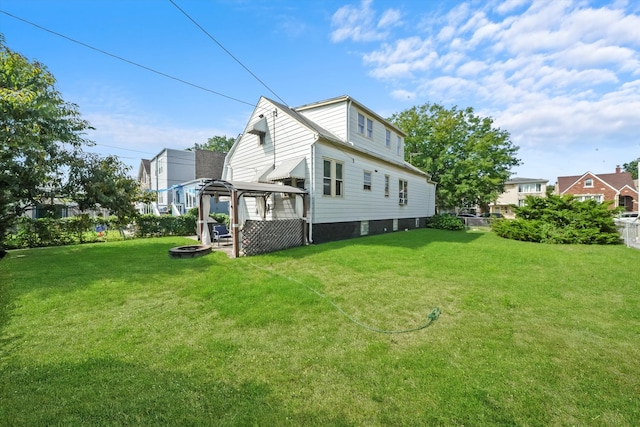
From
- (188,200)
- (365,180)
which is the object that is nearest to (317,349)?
(365,180)

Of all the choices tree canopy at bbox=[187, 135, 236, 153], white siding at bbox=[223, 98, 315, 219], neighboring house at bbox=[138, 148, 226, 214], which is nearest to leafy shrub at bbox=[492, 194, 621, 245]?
white siding at bbox=[223, 98, 315, 219]

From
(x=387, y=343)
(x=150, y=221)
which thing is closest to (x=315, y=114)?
(x=150, y=221)

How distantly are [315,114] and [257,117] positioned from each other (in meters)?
3.18

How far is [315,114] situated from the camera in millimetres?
14266

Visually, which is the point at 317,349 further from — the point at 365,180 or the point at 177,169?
the point at 177,169

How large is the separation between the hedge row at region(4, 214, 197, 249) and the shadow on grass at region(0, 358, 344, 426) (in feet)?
41.4

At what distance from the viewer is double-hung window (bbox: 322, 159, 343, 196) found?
11562 mm

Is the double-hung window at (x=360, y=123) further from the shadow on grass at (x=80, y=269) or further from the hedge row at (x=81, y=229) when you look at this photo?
the hedge row at (x=81, y=229)

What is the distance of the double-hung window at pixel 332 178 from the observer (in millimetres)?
11562

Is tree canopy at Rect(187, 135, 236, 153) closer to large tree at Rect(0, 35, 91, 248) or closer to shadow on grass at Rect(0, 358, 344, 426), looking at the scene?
large tree at Rect(0, 35, 91, 248)

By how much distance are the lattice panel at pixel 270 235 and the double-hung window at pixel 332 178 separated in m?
2.11

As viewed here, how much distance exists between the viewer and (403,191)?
59.5 feet

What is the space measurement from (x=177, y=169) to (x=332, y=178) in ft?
70.9

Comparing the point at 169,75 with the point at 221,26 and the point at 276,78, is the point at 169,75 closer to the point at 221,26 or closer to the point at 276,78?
the point at 221,26
